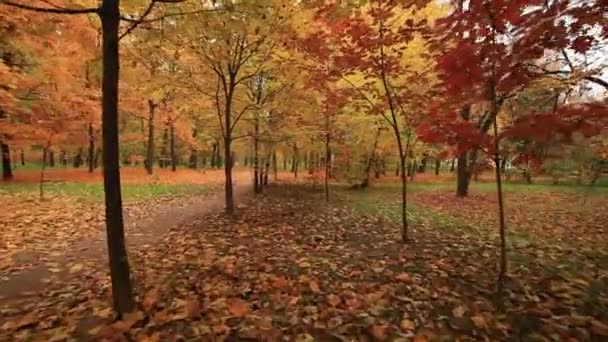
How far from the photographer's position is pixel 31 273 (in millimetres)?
5785

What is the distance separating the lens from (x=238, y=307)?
4367mm

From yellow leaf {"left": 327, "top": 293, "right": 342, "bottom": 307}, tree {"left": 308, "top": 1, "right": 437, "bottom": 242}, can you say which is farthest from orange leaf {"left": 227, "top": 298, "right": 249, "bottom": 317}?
tree {"left": 308, "top": 1, "right": 437, "bottom": 242}

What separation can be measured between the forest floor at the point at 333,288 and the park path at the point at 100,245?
0.19 m

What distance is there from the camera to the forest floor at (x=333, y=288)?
394 centimetres

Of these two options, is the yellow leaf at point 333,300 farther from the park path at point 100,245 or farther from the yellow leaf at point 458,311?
the park path at point 100,245

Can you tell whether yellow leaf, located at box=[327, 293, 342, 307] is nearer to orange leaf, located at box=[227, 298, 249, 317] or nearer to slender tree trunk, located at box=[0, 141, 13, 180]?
orange leaf, located at box=[227, 298, 249, 317]

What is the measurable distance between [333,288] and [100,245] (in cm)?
503

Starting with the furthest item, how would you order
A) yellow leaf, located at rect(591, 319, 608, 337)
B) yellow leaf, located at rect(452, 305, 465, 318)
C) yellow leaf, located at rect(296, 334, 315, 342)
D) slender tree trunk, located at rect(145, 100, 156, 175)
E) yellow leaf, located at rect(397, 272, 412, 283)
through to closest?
slender tree trunk, located at rect(145, 100, 156, 175)
yellow leaf, located at rect(397, 272, 412, 283)
yellow leaf, located at rect(452, 305, 465, 318)
yellow leaf, located at rect(591, 319, 608, 337)
yellow leaf, located at rect(296, 334, 315, 342)

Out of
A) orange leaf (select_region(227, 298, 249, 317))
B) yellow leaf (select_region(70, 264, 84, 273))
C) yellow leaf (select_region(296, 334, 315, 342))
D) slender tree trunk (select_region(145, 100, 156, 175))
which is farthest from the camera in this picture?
slender tree trunk (select_region(145, 100, 156, 175))

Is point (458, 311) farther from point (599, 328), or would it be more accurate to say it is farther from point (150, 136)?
point (150, 136)

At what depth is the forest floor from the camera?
12.9 feet

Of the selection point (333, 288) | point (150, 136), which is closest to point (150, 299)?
point (333, 288)

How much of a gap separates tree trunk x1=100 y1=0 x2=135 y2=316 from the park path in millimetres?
1773

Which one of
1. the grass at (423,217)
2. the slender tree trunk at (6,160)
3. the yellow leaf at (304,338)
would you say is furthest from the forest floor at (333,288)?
the slender tree trunk at (6,160)
